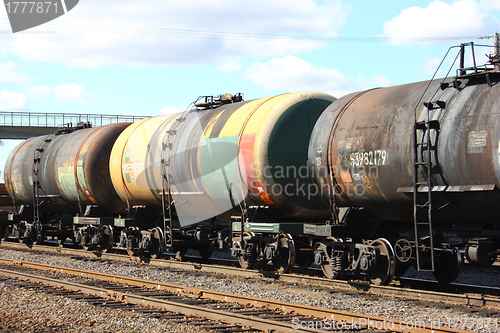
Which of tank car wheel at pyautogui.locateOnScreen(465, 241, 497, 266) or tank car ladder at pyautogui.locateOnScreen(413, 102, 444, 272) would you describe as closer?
tank car wheel at pyautogui.locateOnScreen(465, 241, 497, 266)

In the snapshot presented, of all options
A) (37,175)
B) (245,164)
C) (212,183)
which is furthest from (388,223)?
(37,175)

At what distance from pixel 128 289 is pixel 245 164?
12.1 feet

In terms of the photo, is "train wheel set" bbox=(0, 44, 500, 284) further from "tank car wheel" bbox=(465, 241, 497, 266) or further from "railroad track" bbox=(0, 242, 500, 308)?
"railroad track" bbox=(0, 242, 500, 308)

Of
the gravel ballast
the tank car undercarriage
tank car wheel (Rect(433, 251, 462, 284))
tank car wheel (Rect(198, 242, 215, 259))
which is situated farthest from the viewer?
tank car wheel (Rect(198, 242, 215, 259))

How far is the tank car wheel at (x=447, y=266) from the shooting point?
10273 millimetres

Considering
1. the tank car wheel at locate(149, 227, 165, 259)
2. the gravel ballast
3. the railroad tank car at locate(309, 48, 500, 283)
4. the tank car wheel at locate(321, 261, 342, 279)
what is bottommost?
Result: the gravel ballast

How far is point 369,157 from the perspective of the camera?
9859 mm

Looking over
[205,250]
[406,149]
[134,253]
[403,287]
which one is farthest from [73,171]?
[406,149]

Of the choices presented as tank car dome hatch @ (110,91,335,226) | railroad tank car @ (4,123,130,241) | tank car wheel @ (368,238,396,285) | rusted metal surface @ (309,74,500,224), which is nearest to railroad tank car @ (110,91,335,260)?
tank car dome hatch @ (110,91,335,226)

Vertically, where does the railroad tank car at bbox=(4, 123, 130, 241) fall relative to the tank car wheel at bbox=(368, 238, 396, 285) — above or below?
above

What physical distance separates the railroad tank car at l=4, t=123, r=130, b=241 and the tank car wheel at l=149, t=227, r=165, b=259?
2.24 meters

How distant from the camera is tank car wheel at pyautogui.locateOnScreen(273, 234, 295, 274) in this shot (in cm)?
1205

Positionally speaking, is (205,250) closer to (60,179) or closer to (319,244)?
(319,244)

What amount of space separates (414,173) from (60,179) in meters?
14.1
